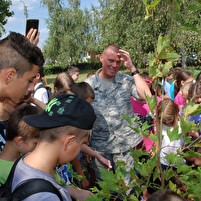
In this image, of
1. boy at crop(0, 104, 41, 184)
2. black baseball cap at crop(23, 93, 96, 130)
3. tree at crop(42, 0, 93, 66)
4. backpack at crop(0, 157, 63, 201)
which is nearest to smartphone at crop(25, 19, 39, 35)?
boy at crop(0, 104, 41, 184)

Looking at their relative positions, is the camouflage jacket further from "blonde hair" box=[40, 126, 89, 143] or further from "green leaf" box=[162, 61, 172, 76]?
"green leaf" box=[162, 61, 172, 76]

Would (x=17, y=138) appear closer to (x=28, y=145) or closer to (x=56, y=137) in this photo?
(x=28, y=145)

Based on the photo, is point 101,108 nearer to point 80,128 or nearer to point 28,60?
point 28,60

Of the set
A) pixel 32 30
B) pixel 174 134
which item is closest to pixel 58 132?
pixel 174 134

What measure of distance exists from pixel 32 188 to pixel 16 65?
A: 0.76 meters

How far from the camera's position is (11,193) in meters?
1.34

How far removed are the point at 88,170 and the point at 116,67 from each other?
1191mm

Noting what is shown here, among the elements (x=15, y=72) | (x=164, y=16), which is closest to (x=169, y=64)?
(x=15, y=72)

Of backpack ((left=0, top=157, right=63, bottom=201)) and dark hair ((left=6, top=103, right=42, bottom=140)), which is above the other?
backpack ((left=0, top=157, right=63, bottom=201))

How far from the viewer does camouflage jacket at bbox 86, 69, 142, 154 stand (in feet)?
11.7

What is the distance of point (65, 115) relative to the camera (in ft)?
4.67

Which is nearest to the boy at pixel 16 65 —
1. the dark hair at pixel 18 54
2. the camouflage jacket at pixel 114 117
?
the dark hair at pixel 18 54

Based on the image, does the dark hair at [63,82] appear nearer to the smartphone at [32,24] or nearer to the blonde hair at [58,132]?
the smartphone at [32,24]

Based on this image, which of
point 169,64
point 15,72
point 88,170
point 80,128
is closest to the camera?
point 169,64
